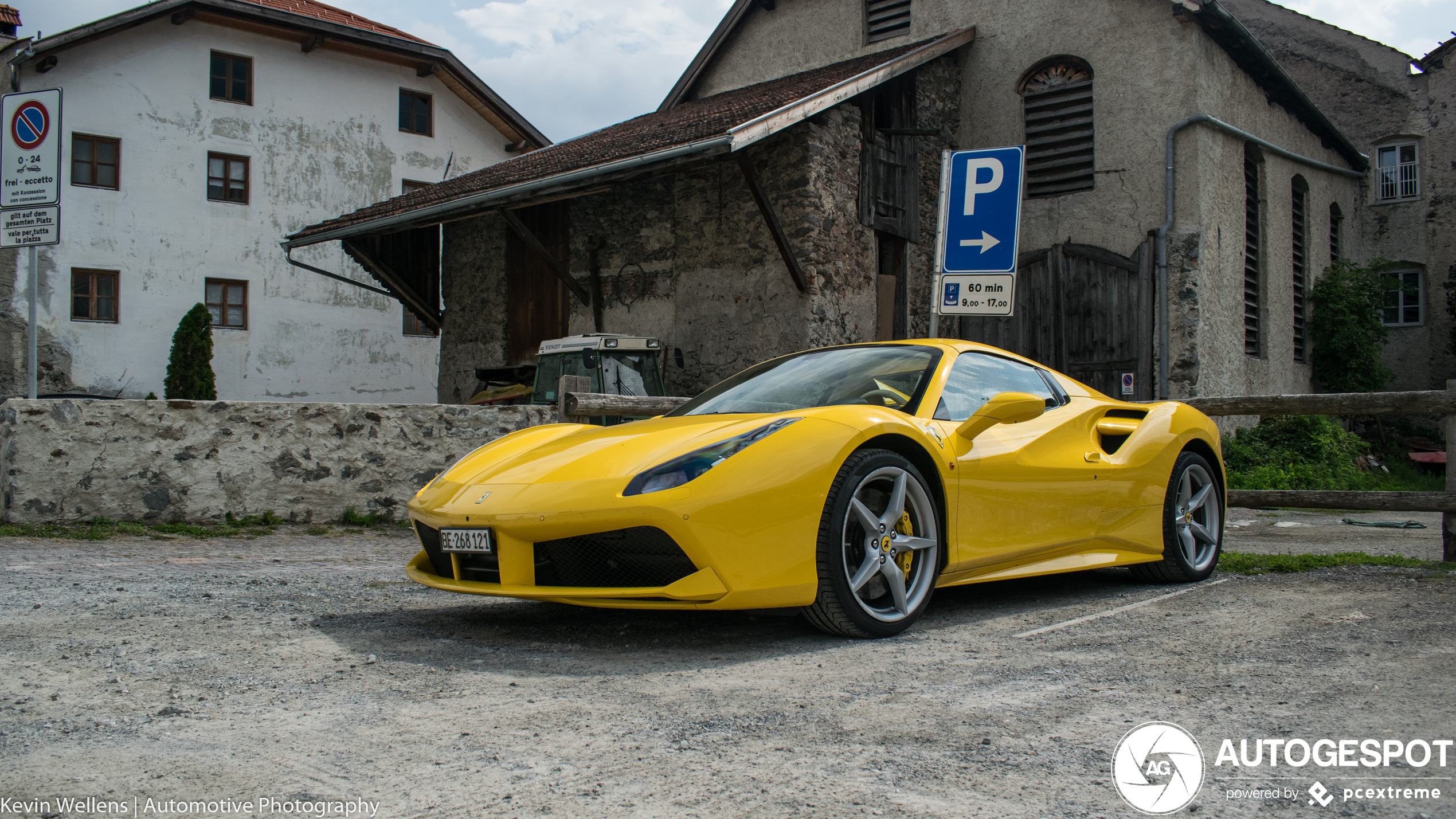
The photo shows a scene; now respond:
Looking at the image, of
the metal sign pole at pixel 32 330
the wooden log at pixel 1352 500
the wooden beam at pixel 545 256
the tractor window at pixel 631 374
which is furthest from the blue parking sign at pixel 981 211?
the wooden beam at pixel 545 256

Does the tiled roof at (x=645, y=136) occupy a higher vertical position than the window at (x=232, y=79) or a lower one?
lower

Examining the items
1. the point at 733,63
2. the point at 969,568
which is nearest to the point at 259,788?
the point at 969,568

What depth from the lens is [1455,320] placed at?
20953 millimetres

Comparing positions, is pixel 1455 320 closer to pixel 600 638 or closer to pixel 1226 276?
pixel 1226 276

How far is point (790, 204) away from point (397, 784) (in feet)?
37.1

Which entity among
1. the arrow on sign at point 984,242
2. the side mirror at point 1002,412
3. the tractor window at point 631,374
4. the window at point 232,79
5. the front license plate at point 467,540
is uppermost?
the window at point 232,79

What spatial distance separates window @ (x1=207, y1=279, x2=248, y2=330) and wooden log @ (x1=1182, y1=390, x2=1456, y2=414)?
77.6ft

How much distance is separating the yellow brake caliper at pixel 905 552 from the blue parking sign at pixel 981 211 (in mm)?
3117

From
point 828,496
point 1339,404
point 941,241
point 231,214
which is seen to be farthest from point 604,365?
point 231,214

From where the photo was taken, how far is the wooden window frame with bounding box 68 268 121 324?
23.4 m

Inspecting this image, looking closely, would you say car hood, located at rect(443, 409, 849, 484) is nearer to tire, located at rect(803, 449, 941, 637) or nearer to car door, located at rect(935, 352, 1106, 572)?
→ tire, located at rect(803, 449, 941, 637)

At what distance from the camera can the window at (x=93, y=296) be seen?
23.5m

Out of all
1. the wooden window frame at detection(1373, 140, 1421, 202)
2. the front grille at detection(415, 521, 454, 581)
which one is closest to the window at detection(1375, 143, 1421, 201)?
the wooden window frame at detection(1373, 140, 1421, 202)

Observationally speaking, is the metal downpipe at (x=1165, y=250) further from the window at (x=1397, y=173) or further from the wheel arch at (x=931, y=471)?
the window at (x=1397, y=173)
